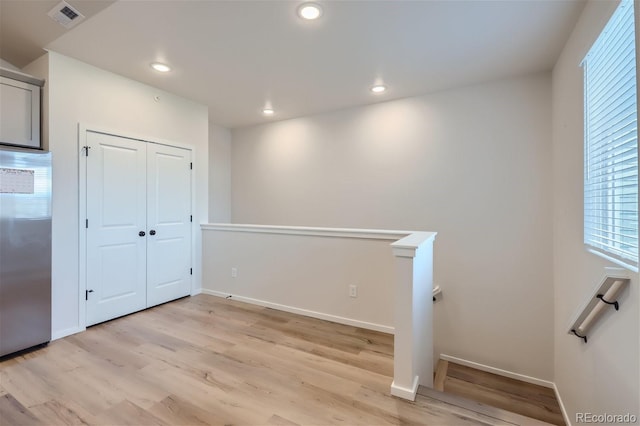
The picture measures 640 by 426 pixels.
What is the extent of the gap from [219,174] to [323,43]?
3310mm

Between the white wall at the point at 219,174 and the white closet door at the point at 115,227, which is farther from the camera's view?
the white wall at the point at 219,174

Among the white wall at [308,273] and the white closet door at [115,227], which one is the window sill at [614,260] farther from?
the white closet door at [115,227]

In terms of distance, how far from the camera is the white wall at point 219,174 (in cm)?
511

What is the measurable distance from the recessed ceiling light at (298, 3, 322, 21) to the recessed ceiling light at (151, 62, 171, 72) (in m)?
1.63

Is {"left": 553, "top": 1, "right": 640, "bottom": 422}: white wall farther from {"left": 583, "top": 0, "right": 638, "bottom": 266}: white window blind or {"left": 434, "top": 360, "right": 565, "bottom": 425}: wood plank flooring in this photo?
{"left": 434, "top": 360, "right": 565, "bottom": 425}: wood plank flooring

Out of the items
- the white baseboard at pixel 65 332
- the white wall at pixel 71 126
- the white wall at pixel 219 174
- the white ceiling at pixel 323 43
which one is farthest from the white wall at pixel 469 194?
the white baseboard at pixel 65 332

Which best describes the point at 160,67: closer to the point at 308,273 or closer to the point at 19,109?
the point at 19,109

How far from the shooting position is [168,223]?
3701 mm

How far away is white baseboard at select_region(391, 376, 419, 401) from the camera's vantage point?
1868mm

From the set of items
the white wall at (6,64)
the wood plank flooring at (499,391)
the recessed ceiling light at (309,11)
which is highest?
the recessed ceiling light at (309,11)

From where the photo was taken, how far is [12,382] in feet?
6.79

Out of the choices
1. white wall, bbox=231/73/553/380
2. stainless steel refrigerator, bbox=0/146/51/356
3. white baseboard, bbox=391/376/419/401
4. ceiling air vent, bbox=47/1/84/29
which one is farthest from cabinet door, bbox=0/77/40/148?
white baseboard, bbox=391/376/419/401

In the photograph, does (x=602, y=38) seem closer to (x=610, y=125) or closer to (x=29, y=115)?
Answer: (x=610, y=125)

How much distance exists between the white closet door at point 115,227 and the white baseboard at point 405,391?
2.95 metres
